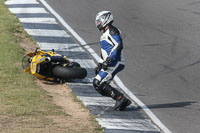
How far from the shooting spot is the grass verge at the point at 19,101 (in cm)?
727

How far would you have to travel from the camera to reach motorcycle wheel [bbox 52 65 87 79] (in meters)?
10.0

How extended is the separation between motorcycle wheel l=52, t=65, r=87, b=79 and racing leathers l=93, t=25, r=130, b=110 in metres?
1.22

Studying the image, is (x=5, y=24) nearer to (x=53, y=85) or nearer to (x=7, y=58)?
(x=7, y=58)

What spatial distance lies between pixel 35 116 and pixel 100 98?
1999 mm

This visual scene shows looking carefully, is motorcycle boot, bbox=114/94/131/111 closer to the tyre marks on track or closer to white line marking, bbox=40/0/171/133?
the tyre marks on track

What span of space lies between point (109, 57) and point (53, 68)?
1958 mm

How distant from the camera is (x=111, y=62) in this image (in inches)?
347

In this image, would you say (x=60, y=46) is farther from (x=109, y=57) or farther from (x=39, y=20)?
(x=109, y=57)

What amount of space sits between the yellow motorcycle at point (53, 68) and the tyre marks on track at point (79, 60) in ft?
0.76

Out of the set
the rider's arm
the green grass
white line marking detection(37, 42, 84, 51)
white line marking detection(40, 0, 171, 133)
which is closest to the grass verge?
the green grass

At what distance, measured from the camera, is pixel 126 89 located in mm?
10219

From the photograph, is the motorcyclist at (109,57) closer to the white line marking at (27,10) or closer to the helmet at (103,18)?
the helmet at (103,18)

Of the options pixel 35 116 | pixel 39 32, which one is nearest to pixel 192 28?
pixel 39 32

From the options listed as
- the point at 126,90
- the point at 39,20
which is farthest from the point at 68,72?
the point at 39,20
